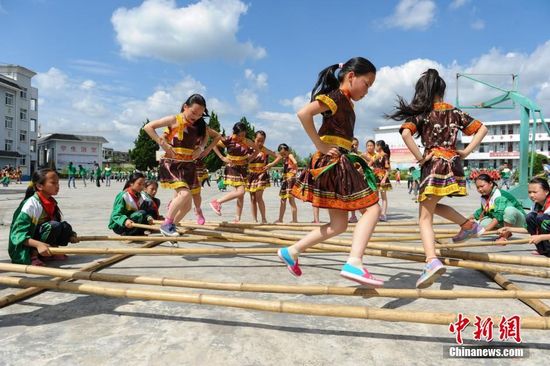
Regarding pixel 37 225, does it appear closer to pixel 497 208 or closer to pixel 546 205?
pixel 546 205

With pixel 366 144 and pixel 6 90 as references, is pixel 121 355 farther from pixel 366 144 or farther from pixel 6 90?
pixel 6 90

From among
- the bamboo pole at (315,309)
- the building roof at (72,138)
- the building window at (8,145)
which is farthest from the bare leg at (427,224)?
the building roof at (72,138)

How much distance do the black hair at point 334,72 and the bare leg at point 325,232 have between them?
0.90m

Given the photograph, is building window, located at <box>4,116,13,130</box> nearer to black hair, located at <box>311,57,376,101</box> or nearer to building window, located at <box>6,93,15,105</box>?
building window, located at <box>6,93,15,105</box>

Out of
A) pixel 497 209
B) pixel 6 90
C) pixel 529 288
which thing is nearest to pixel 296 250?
pixel 529 288

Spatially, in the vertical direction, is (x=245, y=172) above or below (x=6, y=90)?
below

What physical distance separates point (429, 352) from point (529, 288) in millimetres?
1908

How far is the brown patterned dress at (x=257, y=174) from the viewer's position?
313 inches

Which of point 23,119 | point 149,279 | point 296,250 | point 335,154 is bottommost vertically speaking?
point 149,279

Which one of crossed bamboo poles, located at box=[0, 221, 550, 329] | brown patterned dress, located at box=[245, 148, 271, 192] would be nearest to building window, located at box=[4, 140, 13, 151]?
brown patterned dress, located at box=[245, 148, 271, 192]

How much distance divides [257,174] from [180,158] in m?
2.99

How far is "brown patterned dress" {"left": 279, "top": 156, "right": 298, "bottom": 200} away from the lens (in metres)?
8.41

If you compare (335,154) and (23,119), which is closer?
(335,154)

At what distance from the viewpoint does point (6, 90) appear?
55719 millimetres
